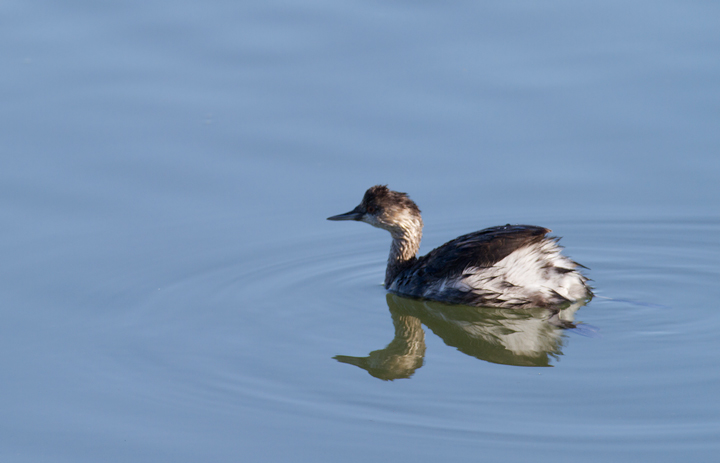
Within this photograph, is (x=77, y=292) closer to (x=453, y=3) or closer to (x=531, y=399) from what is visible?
(x=531, y=399)

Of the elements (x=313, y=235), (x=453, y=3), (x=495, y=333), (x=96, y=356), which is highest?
(x=453, y=3)

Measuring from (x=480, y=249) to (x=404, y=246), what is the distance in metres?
1.08

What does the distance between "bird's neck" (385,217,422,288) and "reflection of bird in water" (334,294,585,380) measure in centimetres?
32

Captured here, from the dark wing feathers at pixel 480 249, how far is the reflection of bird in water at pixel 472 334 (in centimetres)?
30

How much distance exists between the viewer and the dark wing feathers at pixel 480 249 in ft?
25.6

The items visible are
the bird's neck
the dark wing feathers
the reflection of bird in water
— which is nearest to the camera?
the reflection of bird in water

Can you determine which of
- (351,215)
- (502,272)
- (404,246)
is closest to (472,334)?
(502,272)

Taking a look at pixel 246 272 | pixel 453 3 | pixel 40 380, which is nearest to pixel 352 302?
pixel 246 272

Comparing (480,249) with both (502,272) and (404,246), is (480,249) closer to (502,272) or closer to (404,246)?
(502,272)

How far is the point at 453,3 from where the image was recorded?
1212cm

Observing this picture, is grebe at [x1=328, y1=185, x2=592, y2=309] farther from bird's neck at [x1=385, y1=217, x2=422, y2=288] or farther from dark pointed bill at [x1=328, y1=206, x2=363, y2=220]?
dark pointed bill at [x1=328, y1=206, x2=363, y2=220]

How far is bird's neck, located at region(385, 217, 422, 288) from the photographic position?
877cm

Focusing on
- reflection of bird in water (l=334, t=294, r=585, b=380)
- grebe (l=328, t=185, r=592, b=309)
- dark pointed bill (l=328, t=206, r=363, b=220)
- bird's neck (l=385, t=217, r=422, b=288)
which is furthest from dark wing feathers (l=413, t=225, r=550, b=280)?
dark pointed bill (l=328, t=206, r=363, b=220)

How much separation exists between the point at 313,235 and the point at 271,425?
315 cm
